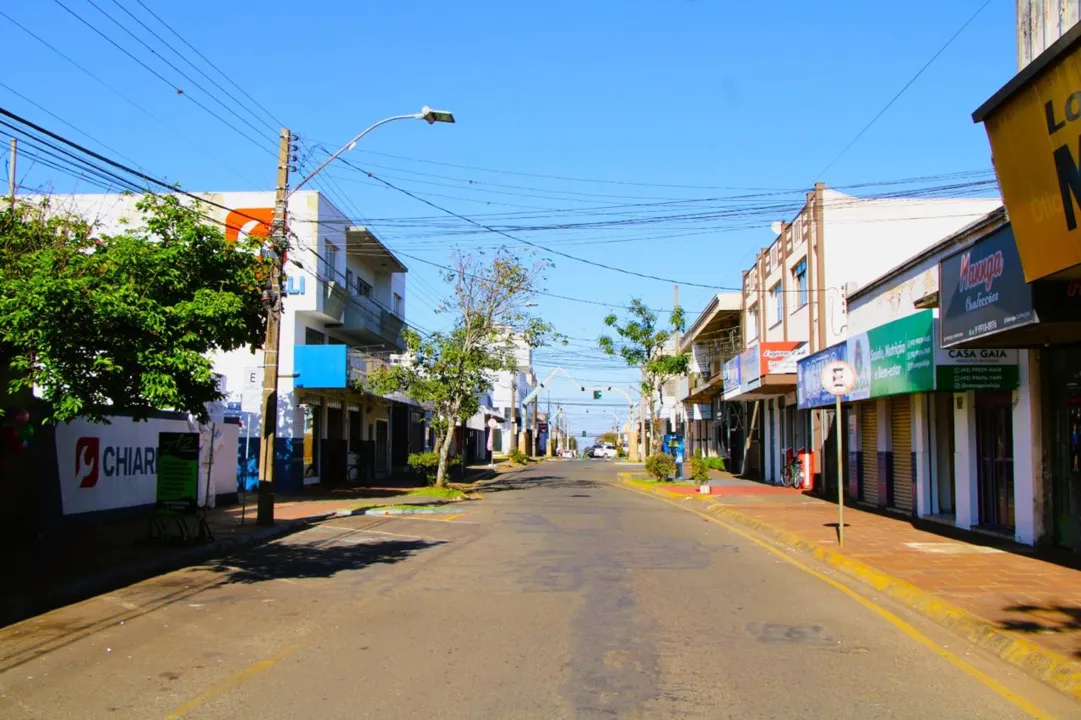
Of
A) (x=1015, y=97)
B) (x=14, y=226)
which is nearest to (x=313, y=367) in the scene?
(x=14, y=226)

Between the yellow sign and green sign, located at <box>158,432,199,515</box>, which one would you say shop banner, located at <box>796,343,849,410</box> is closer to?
the yellow sign

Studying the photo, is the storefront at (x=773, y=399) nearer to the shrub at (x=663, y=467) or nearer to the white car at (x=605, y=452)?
the shrub at (x=663, y=467)

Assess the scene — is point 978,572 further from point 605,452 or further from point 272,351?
point 605,452

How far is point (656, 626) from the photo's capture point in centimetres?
893

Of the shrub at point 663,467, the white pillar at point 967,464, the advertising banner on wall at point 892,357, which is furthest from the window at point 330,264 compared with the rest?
the white pillar at point 967,464

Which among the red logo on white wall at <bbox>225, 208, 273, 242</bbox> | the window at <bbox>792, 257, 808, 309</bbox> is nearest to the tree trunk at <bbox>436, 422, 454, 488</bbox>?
the red logo on white wall at <bbox>225, 208, 273, 242</bbox>

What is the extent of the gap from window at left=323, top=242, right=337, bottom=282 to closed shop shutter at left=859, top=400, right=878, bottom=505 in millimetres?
17639

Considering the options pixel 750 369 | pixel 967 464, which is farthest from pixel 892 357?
pixel 750 369

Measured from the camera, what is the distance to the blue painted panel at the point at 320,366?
95.2 feet

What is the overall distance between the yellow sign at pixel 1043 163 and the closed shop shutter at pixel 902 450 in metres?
10.9

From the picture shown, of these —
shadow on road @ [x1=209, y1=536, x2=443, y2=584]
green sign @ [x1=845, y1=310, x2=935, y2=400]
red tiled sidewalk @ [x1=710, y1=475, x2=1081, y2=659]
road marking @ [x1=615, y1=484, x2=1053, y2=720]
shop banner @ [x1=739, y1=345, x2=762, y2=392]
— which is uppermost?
shop banner @ [x1=739, y1=345, x2=762, y2=392]

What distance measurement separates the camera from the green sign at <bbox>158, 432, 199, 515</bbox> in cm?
1476

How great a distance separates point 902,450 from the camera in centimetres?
2072

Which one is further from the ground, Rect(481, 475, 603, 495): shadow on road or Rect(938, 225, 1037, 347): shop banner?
Rect(938, 225, 1037, 347): shop banner
